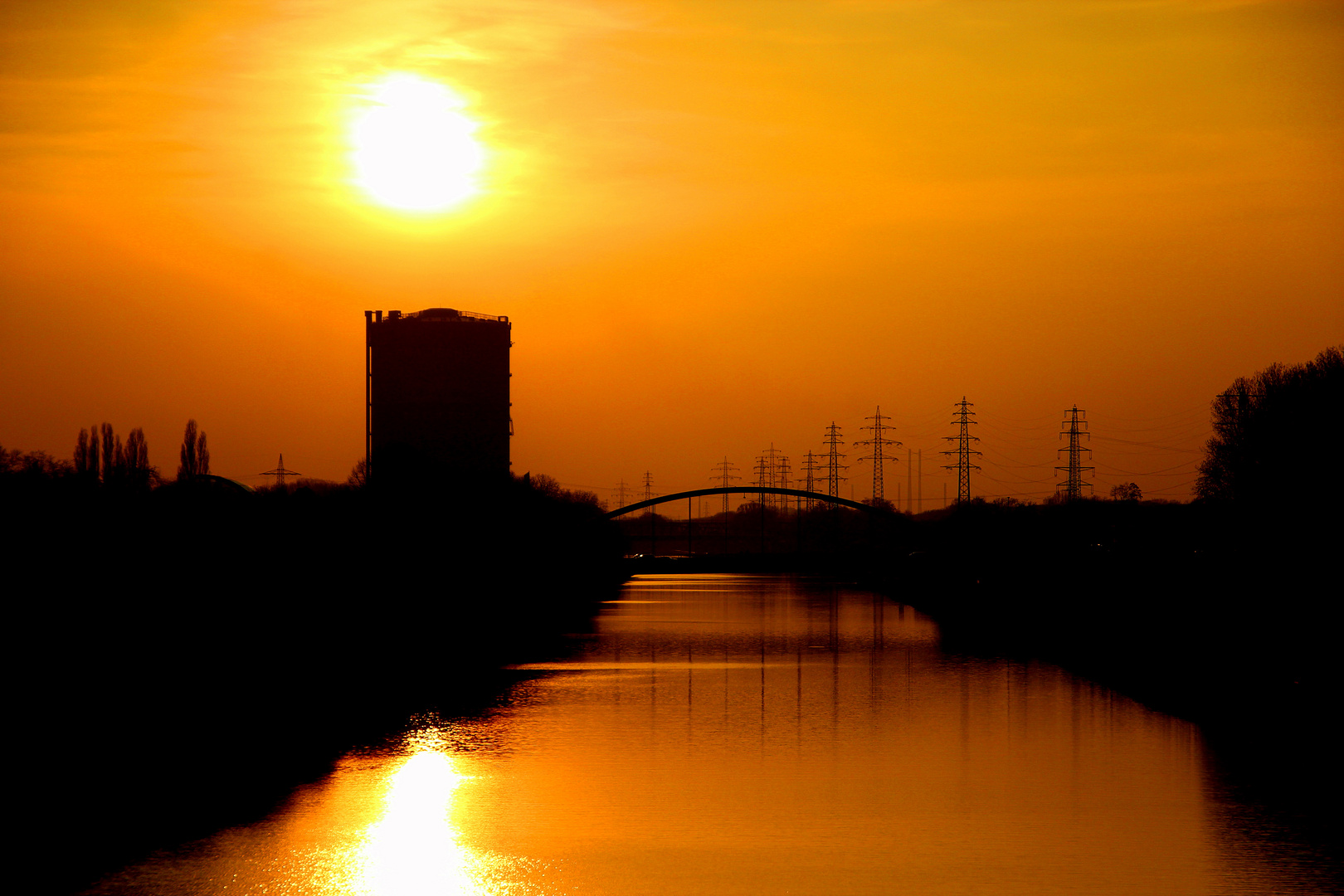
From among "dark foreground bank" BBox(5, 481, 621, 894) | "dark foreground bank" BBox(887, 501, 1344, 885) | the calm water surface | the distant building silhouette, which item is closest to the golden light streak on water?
the calm water surface

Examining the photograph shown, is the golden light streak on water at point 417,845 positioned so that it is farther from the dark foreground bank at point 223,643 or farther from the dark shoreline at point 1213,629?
the dark shoreline at point 1213,629

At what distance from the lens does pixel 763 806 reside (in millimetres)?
19562

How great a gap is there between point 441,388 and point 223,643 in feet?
361

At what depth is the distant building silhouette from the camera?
14488 cm

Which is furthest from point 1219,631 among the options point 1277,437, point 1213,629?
point 1277,437

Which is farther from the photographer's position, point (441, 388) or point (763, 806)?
point (441, 388)

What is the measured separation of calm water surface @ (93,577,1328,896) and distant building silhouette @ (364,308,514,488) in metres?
112

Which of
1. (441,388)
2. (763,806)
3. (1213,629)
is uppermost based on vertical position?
(441,388)

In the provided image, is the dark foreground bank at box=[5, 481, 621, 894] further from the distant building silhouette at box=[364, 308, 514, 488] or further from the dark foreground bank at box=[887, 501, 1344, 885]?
the distant building silhouette at box=[364, 308, 514, 488]

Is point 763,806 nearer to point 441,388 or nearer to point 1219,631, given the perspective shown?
point 1219,631

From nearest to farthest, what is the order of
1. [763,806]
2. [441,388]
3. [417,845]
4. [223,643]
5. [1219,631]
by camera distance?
[417,845] → [763,806] → [223,643] → [1219,631] → [441,388]

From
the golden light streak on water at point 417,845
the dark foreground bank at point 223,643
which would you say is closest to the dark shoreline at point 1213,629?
the golden light streak on water at point 417,845

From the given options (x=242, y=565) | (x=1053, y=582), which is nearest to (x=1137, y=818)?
(x=242, y=565)

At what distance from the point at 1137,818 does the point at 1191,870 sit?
9.24ft
